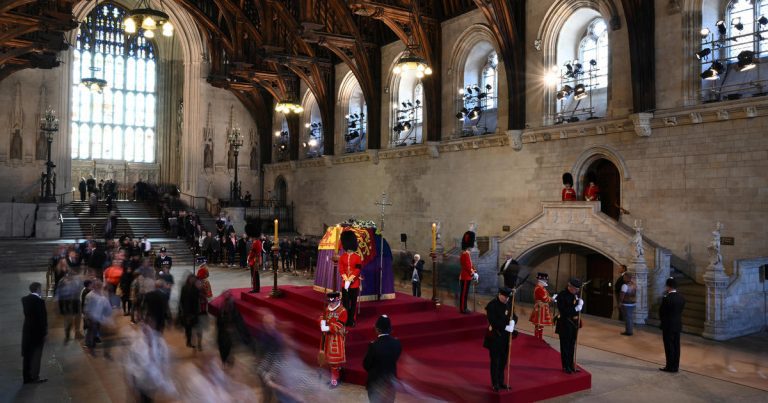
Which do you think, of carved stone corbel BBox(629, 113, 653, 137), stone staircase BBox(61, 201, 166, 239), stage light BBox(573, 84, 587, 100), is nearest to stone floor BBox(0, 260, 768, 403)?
carved stone corbel BBox(629, 113, 653, 137)

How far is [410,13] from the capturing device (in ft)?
62.9

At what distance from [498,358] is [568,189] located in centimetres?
905

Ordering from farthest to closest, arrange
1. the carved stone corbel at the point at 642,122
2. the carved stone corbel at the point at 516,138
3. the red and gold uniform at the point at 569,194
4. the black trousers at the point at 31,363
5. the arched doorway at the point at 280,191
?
the arched doorway at the point at 280,191 → the carved stone corbel at the point at 516,138 → the red and gold uniform at the point at 569,194 → the carved stone corbel at the point at 642,122 → the black trousers at the point at 31,363

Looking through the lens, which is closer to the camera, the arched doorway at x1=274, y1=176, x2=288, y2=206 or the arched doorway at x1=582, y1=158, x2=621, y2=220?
the arched doorway at x1=582, y1=158, x2=621, y2=220

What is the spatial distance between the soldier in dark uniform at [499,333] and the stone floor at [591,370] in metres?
0.90

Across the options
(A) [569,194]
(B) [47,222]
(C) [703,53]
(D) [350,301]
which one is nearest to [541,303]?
(D) [350,301]

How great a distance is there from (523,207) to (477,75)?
5621 mm

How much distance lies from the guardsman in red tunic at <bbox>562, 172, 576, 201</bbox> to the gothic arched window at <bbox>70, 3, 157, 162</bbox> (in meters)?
29.1

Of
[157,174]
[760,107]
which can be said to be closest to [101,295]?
[760,107]

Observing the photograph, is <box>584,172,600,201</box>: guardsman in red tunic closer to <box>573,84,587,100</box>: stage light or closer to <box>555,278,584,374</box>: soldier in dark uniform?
<box>573,84,587,100</box>: stage light

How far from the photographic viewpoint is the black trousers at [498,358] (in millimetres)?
6762

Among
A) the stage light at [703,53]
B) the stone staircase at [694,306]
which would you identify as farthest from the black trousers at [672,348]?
the stage light at [703,53]

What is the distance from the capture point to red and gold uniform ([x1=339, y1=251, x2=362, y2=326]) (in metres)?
8.55

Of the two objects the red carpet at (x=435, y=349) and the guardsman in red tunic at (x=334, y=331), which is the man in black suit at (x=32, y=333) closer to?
the red carpet at (x=435, y=349)
